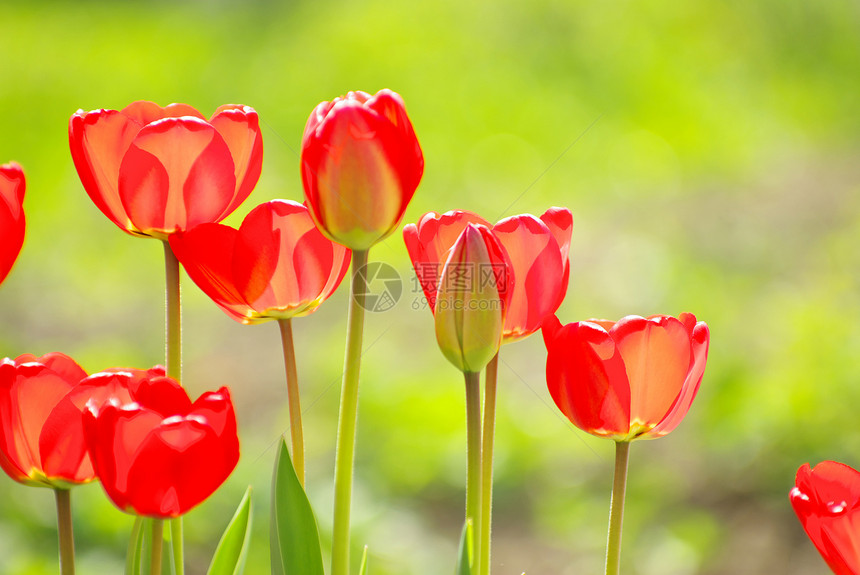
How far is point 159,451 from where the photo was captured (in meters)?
0.44

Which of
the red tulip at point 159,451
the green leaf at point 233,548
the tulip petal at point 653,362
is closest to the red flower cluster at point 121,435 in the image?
the red tulip at point 159,451

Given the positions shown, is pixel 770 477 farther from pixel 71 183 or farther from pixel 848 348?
pixel 71 183

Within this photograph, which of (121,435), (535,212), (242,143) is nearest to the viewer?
(121,435)

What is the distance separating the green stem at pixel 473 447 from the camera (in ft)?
1.57

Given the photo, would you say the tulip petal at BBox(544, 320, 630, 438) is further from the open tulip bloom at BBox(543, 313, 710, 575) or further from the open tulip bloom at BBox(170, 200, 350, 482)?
the open tulip bloom at BBox(170, 200, 350, 482)

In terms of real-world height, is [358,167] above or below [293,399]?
above

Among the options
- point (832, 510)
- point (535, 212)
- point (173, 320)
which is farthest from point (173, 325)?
point (535, 212)

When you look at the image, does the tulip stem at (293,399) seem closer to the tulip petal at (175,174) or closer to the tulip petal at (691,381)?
the tulip petal at (175,174)

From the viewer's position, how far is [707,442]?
1738 millimetres

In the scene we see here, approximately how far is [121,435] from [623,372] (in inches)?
10.3

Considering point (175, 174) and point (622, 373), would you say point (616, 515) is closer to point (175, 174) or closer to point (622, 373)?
point (622, 373)

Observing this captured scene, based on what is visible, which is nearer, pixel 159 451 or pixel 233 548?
pixel 159 451

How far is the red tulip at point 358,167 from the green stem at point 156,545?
169mm

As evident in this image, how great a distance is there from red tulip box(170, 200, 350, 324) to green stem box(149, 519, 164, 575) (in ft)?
0.43
